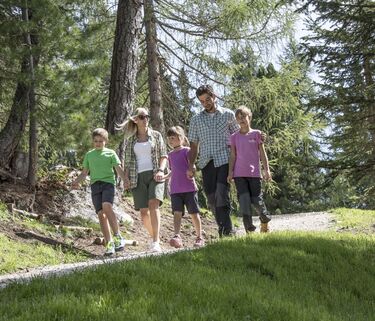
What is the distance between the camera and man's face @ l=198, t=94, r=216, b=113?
276 inches

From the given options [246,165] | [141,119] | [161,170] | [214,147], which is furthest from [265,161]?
[141,119]

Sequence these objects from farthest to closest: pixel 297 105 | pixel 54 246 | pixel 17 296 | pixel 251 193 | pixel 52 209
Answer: pixel 297 105, pixel 52 209, pixel 54 246, pixel 251 193, pixel 17 296

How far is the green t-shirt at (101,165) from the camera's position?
7352 mm

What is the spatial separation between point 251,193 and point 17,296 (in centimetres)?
371

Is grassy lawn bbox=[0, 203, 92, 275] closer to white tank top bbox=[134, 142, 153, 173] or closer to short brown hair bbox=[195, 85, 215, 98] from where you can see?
white tank top bbox=[134, 142, 153, 173]

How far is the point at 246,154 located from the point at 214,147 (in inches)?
18.2

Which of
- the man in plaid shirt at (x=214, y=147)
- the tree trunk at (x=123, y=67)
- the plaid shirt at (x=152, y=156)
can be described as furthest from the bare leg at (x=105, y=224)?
the tree trunk at (x=123, y=67)

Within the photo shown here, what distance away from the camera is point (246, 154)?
693 centimetres

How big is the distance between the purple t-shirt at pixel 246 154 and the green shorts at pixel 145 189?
1.12 metres

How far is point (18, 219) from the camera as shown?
8203 millimetres

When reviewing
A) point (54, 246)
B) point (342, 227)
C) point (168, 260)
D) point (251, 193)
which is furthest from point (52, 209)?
point (342, 227)

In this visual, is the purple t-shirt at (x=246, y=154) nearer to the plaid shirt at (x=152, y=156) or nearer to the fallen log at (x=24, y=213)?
the plaid shirt at (x=152, y=156)

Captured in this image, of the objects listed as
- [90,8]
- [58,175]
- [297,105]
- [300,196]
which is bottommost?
[300,196]

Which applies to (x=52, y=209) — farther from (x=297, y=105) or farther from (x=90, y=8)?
(x=297, y=105)
